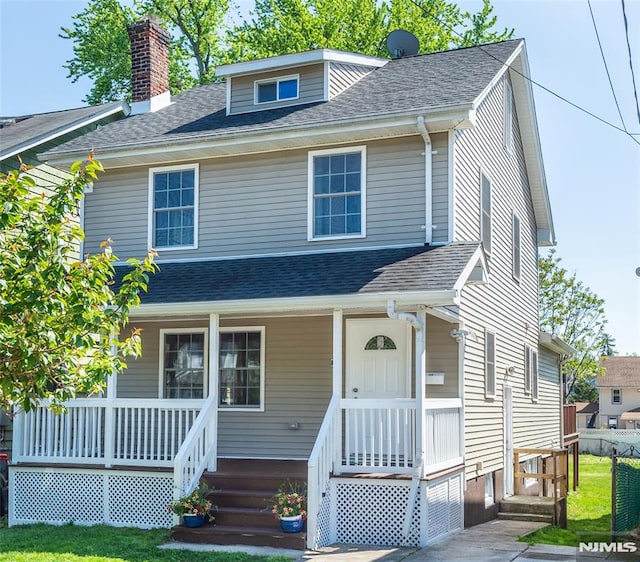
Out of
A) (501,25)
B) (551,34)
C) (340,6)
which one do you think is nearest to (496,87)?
(551,34)

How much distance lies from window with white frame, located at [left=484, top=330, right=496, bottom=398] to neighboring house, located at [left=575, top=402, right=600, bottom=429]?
56.1m

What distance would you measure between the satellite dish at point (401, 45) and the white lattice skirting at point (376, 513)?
35.2ft

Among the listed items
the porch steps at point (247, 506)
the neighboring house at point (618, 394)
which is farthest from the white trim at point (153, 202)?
the neighboring house at point (618, 394)

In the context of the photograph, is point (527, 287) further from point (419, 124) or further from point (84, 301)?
point (84, 301)

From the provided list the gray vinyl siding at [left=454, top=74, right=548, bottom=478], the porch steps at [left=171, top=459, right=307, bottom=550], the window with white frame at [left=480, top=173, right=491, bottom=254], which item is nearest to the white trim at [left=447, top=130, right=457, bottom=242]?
the gray vinyl siding at [left=454, top=74, right=548, bottom=478]

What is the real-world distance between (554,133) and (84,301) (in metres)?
18.0

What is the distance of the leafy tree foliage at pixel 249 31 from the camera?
2989cm

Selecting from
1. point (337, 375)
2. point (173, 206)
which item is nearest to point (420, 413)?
point (337, 375)

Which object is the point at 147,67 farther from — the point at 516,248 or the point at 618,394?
the point at 618,394

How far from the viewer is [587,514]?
60.9 feet

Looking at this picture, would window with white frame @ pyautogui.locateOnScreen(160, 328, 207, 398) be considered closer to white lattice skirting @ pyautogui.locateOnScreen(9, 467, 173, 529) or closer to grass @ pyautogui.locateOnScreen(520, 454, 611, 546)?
white lattice skirting @ pyautogui.locateOnScreen(9, 467, 173, 529)

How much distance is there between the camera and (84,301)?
7969mm

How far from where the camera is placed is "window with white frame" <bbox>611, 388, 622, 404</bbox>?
66812 millimetres

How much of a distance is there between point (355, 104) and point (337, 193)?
5.55 ft
